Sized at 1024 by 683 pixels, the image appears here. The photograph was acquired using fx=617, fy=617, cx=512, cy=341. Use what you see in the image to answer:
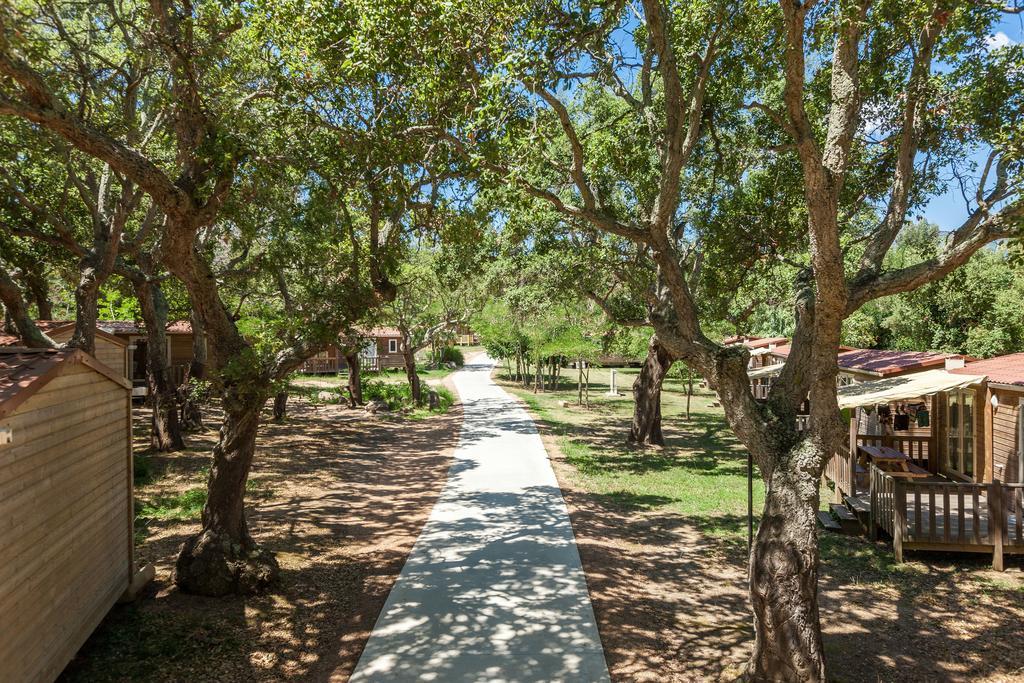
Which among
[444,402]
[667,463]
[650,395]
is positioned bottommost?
[667,463]

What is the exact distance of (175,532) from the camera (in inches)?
346

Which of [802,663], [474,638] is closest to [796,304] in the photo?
[802,663]

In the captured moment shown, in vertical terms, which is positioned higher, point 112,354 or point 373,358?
point 112,354

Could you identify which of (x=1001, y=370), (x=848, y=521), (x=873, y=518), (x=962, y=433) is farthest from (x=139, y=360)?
(x=1001, y=370)

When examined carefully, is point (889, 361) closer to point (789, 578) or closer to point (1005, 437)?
point (1005, 437)

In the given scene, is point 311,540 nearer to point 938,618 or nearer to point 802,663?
point 802,663

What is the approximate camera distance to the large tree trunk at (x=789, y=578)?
477cm

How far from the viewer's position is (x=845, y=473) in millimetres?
10188

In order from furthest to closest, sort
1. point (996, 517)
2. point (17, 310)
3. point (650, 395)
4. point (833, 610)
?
1. point (650, 395)
2. point (17, 310)
3. point (996, 517)
4. point (833, 610)

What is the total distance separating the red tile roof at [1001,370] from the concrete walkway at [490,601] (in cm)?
716

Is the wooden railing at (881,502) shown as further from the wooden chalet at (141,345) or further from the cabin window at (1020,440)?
the wooden chalet at (141,345)

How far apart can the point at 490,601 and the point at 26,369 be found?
15.1 feet

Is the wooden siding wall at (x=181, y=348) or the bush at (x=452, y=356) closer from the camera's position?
the wooden siding wall at (x=181, y=348)

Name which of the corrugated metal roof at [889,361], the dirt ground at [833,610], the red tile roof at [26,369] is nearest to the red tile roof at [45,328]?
the red tile roof at [26,369]
